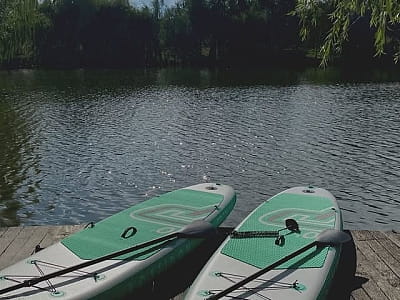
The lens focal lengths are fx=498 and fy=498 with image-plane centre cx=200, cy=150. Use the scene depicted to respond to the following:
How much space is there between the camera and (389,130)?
1906 centimetres

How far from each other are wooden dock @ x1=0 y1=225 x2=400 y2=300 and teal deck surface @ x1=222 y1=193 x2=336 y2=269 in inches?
18.0

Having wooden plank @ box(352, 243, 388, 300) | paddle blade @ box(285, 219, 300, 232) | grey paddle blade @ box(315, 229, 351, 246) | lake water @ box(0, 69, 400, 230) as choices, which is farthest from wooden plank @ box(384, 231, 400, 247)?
lake water @ box(0, 69, 400, 230)

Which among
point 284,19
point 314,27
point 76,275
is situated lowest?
point 76,275

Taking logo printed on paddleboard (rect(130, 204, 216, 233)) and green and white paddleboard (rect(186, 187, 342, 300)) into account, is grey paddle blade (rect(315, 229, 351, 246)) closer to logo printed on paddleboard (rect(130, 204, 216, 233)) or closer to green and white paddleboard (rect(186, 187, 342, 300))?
green and white paddleboard (rect(186, 187, 342, 300))

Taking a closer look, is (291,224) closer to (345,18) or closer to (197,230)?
(197,230)

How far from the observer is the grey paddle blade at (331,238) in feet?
16.7

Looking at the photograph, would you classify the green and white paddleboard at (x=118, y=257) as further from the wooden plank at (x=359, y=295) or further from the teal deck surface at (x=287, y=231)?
the wooden plank at (x=359, y=295)

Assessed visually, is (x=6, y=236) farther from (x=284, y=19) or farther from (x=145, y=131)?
(x=284, y=19)

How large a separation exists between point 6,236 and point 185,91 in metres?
28.7

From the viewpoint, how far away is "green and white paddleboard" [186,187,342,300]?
434 centimetres

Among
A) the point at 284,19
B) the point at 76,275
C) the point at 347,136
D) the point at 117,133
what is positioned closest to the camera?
the point at 76,275

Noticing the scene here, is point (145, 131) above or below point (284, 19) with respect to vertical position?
below

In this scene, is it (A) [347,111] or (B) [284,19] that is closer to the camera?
(A) [347,111]

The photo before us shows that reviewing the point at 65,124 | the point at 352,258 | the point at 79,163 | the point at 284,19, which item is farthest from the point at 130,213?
the point at 284,19
